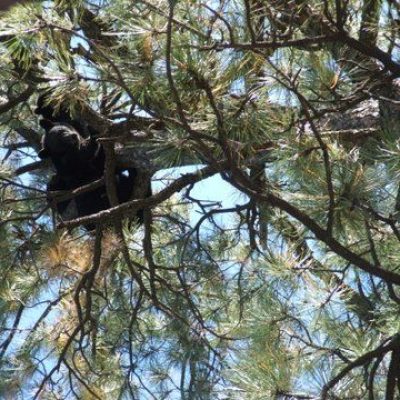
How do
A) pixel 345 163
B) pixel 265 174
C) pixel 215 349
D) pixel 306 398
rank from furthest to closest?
pixel 215 349, pixel 265 174, pixel 306 398, pixel 345 163

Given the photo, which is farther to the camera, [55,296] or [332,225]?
[55,296]

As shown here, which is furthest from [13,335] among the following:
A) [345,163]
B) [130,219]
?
[345,163]

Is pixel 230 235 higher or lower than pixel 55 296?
higher

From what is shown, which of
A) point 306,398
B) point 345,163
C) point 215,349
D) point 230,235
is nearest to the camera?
point 345,163

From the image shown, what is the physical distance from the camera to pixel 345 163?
170 centimetres

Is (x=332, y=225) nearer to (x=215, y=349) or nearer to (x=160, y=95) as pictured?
(x=160, y=95)

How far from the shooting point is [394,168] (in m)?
1.60

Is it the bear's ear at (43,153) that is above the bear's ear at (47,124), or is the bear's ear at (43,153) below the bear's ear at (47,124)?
below

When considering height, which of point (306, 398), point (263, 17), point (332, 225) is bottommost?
point (306, 398)

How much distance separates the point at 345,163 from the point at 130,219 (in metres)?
1.05

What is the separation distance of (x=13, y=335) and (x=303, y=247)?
0.86m

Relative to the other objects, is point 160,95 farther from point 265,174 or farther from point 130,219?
point 130,219

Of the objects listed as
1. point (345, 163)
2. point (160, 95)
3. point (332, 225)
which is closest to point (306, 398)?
point (332, 225)

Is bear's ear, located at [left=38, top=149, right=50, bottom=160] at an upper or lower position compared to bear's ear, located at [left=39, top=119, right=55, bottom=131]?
lower
